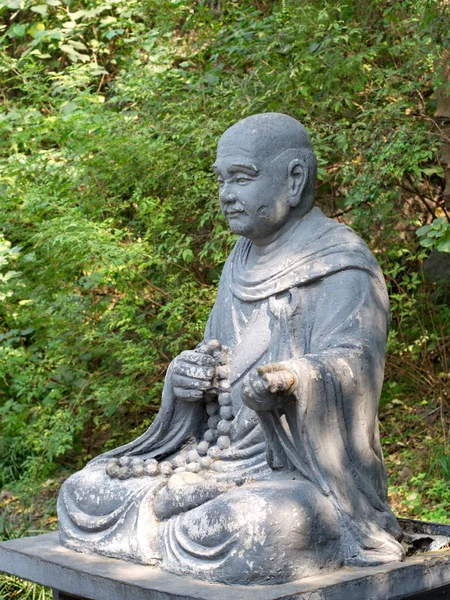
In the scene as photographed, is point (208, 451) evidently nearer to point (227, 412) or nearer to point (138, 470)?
point (227, 412)

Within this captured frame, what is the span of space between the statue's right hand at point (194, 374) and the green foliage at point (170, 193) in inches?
103

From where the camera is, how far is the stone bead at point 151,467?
4793 mm

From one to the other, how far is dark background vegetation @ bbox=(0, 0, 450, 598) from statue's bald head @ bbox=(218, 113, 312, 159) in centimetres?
229

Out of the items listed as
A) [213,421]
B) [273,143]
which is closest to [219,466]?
[213,421]

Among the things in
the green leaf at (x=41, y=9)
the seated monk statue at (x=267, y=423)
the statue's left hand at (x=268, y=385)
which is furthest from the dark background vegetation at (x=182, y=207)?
the statue's left hand at (x=268, y=385)

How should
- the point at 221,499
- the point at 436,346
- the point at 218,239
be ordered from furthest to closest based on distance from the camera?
the point at 436,346
the point at 218,239
the point at 221,499

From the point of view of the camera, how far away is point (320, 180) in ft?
26.5

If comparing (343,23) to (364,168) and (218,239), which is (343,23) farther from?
(218,239)

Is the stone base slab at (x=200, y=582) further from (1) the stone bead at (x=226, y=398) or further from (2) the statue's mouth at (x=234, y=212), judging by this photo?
(2) the statue's mouth at (x=234, y=212)

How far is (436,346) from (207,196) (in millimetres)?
2055

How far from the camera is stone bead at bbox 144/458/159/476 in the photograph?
4793 mm

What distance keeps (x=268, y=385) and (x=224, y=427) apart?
758mm

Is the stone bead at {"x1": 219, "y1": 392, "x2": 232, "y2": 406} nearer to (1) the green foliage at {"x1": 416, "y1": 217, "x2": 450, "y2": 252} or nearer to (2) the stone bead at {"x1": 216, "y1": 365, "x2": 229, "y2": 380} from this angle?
(2) the stone bead at {"x1": 216, "y1": 365, "x2": 229, "y2": 380}

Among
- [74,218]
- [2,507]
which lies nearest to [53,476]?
[2,507]
